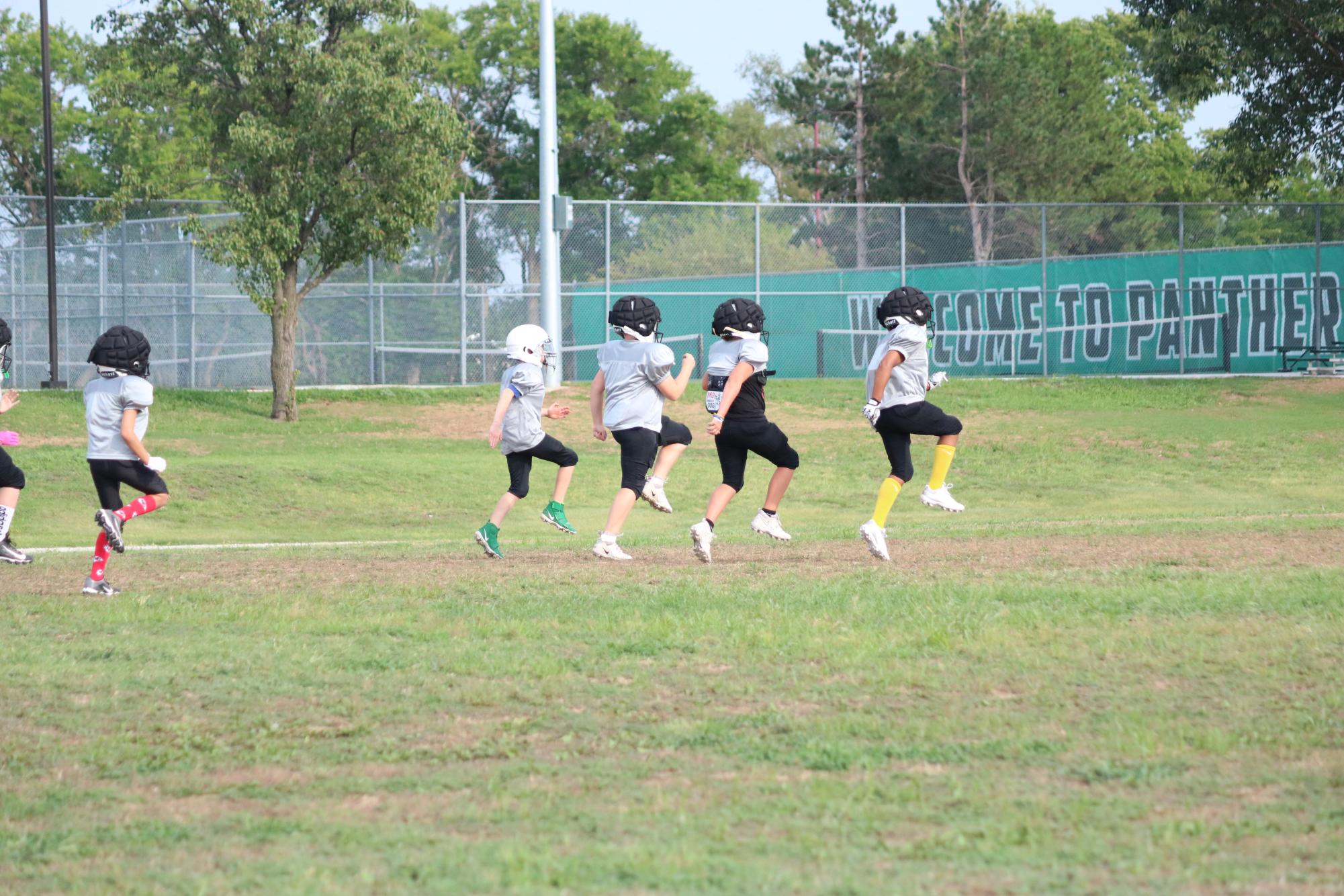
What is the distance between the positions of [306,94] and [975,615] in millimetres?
17360

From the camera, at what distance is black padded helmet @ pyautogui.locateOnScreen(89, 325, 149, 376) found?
29.7ft

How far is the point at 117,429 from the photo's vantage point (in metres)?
9.13

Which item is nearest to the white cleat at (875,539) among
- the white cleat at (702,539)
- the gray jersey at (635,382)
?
the white cleat at (702,539)

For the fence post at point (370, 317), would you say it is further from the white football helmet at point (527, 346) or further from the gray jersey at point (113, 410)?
the gray jersey at point (113, 410)

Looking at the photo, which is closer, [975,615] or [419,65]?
[975,615]

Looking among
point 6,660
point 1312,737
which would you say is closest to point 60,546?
point 6,660

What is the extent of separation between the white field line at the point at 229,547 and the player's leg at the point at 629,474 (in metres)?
3.33

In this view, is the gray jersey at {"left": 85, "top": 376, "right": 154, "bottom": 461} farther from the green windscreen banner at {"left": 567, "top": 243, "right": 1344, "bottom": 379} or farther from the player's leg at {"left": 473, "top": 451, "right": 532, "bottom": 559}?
the green windscreen banner at {"left": 567, "top": 243, "right": 1344, "bottom": 379}

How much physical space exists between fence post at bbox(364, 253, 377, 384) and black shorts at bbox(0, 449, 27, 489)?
16.6 metres

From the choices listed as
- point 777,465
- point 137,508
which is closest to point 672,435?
point 777,465

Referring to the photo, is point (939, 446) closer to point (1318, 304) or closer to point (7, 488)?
point (7, 488)

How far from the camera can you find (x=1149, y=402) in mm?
25844

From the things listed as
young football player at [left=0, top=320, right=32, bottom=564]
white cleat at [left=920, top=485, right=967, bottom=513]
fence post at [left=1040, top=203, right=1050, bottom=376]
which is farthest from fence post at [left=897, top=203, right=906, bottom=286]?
young football player at [left=0, top=320, right=32, bottom=564]

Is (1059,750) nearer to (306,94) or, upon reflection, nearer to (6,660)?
(6,660)
